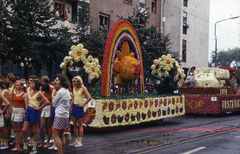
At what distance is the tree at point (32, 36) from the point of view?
1397 centimetres

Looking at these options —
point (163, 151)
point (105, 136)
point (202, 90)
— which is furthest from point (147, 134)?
point (202, 90)

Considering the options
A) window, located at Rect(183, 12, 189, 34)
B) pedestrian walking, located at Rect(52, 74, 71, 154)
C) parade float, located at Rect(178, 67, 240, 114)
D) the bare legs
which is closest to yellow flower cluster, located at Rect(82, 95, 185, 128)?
parade float, located at Rect(178, 67, 240, 114)

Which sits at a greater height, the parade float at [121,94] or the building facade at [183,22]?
the building facade at [183,22]

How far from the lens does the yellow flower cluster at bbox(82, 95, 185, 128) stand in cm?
1017

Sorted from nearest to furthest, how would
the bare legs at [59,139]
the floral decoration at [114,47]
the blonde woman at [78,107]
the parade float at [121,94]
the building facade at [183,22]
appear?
the bare legs at [59,139] < the blonde woman at [78,107] < the parade float at [121,94] < the floral decoration at [114,47] < the building facade at [183,22]

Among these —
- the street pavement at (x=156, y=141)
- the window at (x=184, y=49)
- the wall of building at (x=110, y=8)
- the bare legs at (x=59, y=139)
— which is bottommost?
the street pavement at (x=156, y=141)

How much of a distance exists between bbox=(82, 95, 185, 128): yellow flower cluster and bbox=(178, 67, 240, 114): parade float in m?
→ 2.83

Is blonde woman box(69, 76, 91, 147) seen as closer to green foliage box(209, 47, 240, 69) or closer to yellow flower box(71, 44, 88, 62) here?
yellow flower box(71, 44, 88, 62)

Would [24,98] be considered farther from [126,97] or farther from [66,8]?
[66,8]

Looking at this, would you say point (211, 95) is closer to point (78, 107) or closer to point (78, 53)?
point (78, 53)

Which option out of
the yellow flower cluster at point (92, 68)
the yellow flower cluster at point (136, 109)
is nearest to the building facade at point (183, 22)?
the yellow flower cluster at point (136, 109)

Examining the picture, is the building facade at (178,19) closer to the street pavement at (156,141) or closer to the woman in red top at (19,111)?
the street pavement at (156,141)

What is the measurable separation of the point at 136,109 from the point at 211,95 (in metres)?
7.04

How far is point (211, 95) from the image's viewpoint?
17.1m
